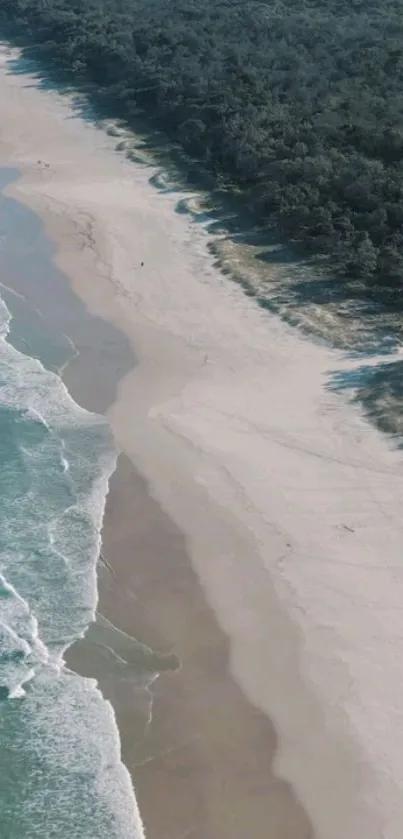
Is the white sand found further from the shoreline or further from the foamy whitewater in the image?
the foamy whitewater

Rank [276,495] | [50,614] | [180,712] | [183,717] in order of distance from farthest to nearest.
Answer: [276,495] → [50,614] → [180,712] → [183,717]

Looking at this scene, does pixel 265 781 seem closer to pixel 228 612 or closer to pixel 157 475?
pixel 228 612

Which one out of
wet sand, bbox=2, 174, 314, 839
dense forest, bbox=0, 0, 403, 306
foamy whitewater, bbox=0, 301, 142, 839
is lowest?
foamy whitewater, bbox=0, 301, 142, 839

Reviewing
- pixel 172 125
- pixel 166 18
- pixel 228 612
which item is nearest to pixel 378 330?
pixel 228 612

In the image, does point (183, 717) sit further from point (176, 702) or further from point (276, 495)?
point (276, 495)

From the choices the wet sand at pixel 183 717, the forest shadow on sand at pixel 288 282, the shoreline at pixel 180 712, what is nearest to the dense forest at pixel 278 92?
the forest shadow on sand at pixel 288 282

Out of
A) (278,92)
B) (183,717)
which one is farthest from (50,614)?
(278,92)

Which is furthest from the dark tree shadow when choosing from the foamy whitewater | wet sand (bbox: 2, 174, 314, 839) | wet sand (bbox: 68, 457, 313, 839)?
the foamy whitewater
